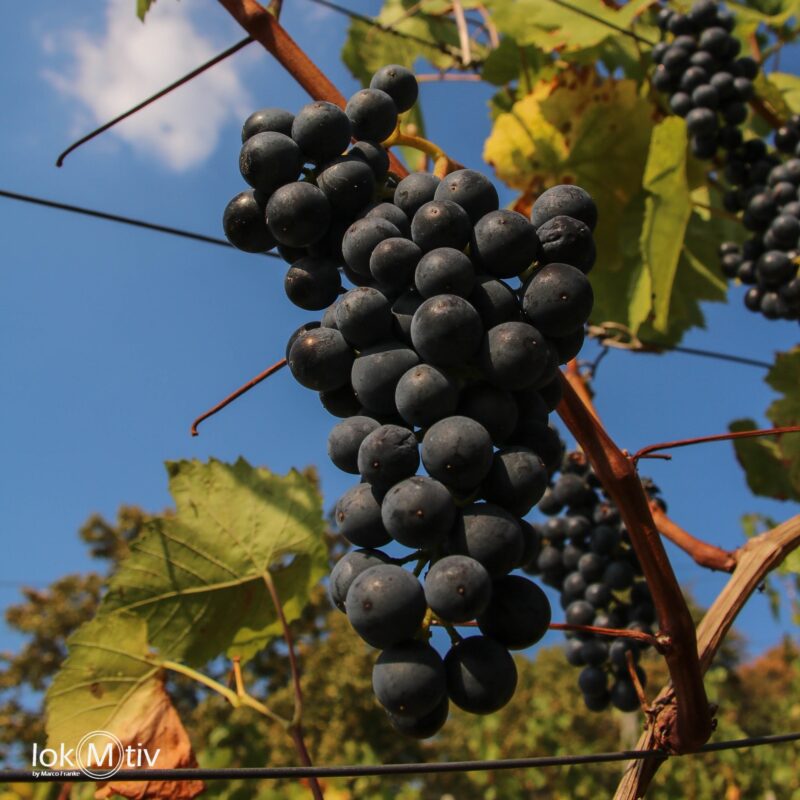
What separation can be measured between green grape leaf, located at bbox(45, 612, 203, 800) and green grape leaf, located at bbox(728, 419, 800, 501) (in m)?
1.65

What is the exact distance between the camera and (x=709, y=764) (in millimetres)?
5961

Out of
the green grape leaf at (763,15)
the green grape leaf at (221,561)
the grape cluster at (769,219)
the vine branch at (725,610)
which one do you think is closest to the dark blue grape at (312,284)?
the vine branch at (725,610)

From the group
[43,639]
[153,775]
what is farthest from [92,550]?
[153,775]

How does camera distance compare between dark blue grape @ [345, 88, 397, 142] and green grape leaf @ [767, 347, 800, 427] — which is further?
green grape leaf @ [767, 347, 800, 427]

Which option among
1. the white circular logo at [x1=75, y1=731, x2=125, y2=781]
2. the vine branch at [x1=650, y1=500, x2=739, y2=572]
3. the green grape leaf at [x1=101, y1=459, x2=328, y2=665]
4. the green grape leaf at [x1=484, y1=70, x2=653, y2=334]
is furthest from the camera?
the green grape leaf at [x1=484, y1=70, x2=653, y2=334]

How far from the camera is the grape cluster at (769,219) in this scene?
1.96m

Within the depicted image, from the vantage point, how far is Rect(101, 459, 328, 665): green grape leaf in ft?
4.87

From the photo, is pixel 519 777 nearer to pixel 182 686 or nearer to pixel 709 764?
pixel 709 764

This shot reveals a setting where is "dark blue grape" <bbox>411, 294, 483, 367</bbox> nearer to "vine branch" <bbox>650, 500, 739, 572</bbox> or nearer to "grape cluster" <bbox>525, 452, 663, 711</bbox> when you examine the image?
"vine branch" <bbox>650, 500, 739, 572</bbox>

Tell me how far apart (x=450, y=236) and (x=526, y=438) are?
8.4 inches

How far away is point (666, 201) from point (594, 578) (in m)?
0.95

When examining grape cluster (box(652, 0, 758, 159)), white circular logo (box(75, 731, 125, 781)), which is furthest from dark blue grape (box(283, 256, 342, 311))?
grape cluster (box(652, 0, 758, 159))

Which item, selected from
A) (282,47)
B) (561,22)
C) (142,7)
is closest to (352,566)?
(282,47)

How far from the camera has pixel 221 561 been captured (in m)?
1.52
